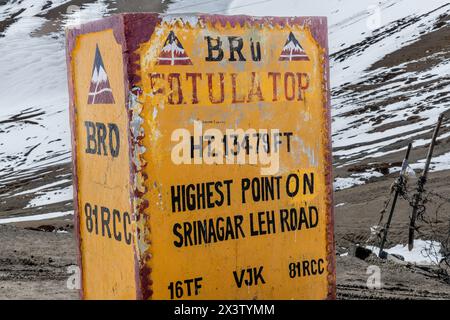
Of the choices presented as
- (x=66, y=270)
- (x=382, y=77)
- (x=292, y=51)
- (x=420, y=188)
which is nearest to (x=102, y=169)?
(x=292, y=51)

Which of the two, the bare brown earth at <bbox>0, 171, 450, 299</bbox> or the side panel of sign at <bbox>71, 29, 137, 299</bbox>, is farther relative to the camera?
the bare brown earth at <bbox>0, 171, 450, 299</bbox>

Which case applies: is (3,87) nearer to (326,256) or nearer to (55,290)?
(55,290)

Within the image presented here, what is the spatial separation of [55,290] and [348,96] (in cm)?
2629

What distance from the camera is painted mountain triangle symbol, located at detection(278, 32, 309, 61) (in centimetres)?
469

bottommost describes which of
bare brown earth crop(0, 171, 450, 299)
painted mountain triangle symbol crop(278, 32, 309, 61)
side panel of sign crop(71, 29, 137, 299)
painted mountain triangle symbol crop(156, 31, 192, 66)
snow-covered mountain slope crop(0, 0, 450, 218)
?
snow-covered mountain slope crop(0, 0, 450, 218)

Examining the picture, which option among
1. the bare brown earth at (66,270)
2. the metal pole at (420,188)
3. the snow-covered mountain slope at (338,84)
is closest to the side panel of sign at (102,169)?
the bare brown earth at (66,270)

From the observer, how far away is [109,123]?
4.39m

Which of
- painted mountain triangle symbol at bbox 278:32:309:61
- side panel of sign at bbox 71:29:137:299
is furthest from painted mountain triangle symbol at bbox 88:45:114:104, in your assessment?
painted mountain triangle symbol at bbox 278:32:309:61

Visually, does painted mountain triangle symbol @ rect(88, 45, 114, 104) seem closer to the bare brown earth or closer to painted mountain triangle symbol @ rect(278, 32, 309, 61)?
painted mountain triangle symbol @ rect(278, 32, 309, 61)

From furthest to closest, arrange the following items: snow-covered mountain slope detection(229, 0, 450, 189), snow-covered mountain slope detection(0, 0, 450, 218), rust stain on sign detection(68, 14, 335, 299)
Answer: snow-covered mountain slope detection(0, 0, 450, 218)
snow-covered mountain slope detection(229, 0, 450, 189)
rust stain on sign detection(68, 14, 335, 299)

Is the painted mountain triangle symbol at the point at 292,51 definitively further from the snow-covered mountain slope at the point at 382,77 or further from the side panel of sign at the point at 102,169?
the snow-covered mountain slope at the point at 382,77

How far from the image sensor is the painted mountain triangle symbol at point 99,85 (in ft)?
14.3

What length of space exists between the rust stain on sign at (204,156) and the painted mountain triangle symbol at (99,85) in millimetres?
10
